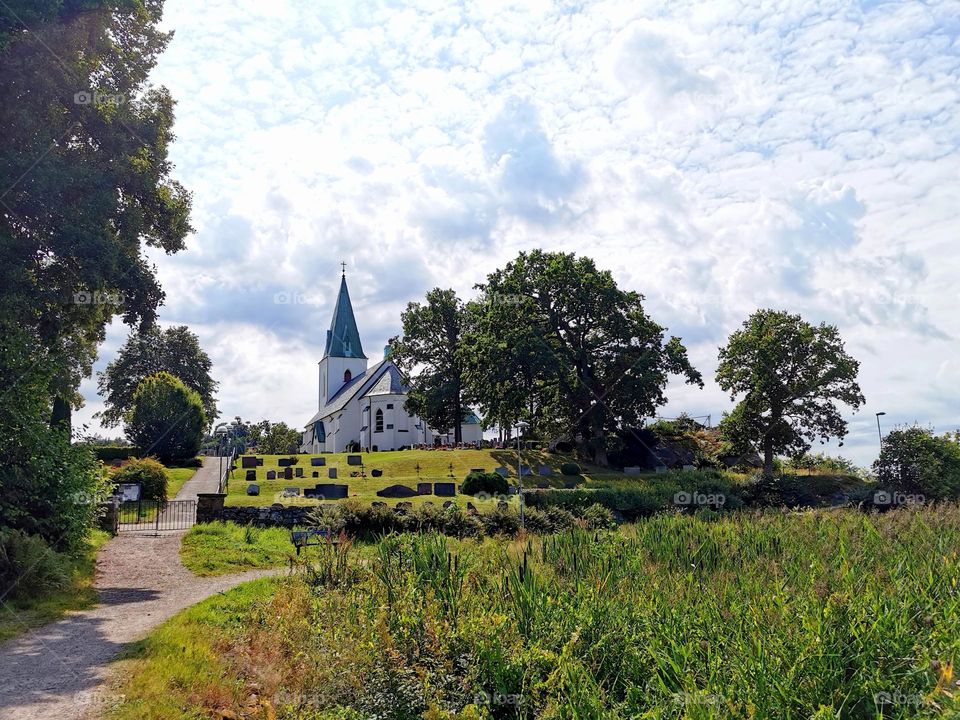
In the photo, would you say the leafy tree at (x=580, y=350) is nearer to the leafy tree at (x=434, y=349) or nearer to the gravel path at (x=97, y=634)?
the leafy tree at (x=434, y=349)

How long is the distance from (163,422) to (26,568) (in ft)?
105

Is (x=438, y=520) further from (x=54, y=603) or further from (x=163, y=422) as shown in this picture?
(x=163, y=422)

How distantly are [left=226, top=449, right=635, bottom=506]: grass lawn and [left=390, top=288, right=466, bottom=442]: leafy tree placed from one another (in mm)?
10389

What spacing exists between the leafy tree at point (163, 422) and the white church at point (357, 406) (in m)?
22.7

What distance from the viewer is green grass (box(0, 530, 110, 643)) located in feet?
36.1

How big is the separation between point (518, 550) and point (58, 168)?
13.7 m

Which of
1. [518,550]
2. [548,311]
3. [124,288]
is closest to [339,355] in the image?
[548,311]

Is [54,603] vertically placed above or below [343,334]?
below

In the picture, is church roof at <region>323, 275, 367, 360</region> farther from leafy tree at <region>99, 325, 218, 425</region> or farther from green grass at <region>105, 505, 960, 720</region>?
green grass at <region>105, 505, 960, 720</region>

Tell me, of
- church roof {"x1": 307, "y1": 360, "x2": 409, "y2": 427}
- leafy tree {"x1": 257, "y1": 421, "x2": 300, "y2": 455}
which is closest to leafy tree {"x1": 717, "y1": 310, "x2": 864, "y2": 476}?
church roof {"x1": 307, "y1": 360, "x2": 409, "y2": 427}

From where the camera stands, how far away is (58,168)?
16.6 metres

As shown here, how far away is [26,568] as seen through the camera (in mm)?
12719

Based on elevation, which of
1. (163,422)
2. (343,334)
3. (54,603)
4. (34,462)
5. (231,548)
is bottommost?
(54,603)

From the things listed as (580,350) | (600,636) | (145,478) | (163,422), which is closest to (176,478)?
(163,422)
